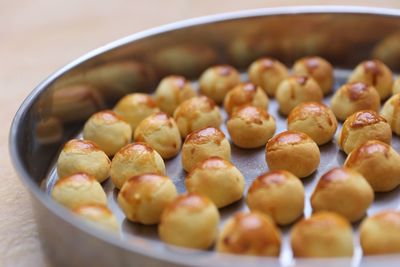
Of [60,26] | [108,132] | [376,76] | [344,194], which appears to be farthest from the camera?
[60,26]

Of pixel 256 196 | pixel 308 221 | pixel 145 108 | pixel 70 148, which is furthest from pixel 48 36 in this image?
pixel 308 221

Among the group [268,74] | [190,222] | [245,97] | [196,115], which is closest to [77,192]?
[190,222]

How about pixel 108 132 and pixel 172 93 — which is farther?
pixel 172 93

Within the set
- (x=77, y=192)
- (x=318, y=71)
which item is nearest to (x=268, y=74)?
(x=318, y=71)

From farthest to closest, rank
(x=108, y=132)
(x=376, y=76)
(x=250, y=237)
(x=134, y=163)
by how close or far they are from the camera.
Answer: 1. (x=376, y=76)
2. (x=108, y=132)
3. (x=134, y=163)
4. (x=250, y=237)

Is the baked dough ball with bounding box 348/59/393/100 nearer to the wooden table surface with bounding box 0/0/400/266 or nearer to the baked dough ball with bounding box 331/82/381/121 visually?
the baked dough ball with bounding box 331/82/381/121

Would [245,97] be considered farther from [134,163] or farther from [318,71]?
[134,163]

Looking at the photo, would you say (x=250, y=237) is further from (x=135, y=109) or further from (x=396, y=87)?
(x=396, y=87)
